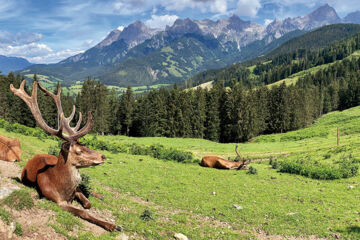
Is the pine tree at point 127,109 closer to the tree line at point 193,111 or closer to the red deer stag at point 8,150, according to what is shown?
the tree line at point 193,111

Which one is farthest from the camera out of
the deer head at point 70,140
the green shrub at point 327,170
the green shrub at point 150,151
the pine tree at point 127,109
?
the pine tree at point 127,109

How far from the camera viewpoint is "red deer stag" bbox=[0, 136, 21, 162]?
34.8ft

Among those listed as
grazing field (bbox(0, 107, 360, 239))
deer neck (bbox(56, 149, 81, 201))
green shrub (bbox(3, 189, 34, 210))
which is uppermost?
deer neck (bbox(56, 149, 81, 201))

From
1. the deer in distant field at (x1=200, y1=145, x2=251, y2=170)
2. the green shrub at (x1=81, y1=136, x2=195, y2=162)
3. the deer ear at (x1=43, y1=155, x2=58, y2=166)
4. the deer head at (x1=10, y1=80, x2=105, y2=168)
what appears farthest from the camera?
the green shrub at (x1=81, y1=136, x2=195, y2=162)

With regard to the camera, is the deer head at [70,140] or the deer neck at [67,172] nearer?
the deer head at [70,140]

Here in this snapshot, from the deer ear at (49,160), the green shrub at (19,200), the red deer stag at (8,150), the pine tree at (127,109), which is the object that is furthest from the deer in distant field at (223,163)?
the pine tree at (127,109)

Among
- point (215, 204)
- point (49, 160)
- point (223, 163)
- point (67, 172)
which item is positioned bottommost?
point (215, 204)

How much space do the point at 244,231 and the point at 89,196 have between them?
6370 millimetres

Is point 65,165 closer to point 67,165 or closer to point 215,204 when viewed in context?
point 67,165

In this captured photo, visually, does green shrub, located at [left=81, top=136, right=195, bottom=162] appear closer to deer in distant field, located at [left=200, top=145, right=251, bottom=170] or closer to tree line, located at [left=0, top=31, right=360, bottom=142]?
deer in distant field, located at [left=200, top=145, right=251, bottom=170]

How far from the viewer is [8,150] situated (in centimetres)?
1075

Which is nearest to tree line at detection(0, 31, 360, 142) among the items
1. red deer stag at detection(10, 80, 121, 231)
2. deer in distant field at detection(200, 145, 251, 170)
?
deer in distant field at detection(200, 145, 251, 170)

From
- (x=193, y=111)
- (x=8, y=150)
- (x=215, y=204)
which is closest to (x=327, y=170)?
(x=215, y=204)

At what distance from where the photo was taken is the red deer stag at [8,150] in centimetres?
1060
